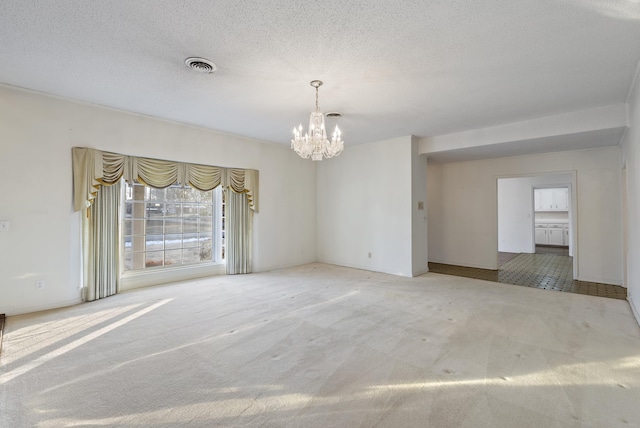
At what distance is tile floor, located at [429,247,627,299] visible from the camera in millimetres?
4617

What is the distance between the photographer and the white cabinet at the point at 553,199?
32.5 ft

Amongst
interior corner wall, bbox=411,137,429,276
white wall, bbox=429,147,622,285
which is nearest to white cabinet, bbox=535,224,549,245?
white wall, bbox=429,147,622,285

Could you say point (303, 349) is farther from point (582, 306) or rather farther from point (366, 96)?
point (582, 306)

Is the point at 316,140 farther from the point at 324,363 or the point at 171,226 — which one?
the point at 171,226

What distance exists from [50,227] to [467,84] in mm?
5367

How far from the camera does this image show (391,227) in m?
5.71

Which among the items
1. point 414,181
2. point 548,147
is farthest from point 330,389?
point 548,147

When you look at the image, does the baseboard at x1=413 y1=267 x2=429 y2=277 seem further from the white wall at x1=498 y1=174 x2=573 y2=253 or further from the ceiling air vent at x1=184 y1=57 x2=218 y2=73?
the ceiling air vent at x1=184 y1=57 x2=218 y2=73

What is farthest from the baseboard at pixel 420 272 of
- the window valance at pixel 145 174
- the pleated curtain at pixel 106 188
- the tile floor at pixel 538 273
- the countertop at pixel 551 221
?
the countertop at pixel 551 221

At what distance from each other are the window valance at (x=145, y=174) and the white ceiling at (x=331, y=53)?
78 cm

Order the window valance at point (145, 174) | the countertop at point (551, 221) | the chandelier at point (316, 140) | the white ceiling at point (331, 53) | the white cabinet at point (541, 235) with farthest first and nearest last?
the white cabinet at point (541, 235)
the countertop at point (551, 221)
the window valance at point (145, 174)
the chandelier at point (316, 140)
the white ceiling at point (331, 53)

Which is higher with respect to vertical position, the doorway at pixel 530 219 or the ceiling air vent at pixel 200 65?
the ceiling air vent at pixel 200 65

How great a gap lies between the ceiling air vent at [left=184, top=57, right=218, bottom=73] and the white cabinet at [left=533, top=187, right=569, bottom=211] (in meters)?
11.7

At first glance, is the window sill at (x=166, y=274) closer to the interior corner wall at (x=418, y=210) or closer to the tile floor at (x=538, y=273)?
the interior corner wall at (x=418, y=210)
